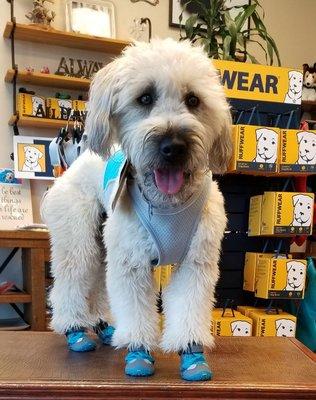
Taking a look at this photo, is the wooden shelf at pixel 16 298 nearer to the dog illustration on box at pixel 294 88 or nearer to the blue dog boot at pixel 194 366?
the blue dog boot at pixel 194 366

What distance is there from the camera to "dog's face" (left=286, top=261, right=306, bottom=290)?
5.59ft

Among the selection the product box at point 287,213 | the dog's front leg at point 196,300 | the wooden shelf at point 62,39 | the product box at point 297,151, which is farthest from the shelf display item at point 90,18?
the dog's front leg at point 196,300

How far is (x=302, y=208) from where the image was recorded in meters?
1.69

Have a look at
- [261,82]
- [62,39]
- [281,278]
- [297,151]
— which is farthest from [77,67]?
[281,278]

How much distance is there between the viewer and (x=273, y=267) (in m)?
1.69

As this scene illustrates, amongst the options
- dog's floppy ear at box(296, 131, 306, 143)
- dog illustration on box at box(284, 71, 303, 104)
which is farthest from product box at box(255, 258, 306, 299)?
dog illustration on box at box(284, 71, 303, 104)

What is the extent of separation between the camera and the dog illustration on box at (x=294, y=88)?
1.75 meters

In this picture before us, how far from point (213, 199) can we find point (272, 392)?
440mm

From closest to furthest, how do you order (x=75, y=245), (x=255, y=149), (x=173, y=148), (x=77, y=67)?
(x=173, y=148)
(x=75, y=245)
(x=255, y=149)
(x=77, y=67)

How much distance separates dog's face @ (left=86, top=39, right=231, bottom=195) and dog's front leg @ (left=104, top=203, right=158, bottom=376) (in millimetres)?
139

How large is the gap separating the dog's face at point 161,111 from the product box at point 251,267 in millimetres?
987

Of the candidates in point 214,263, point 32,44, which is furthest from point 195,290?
point 32,44

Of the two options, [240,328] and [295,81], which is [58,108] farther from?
[240,328]

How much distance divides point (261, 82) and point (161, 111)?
1063mm
